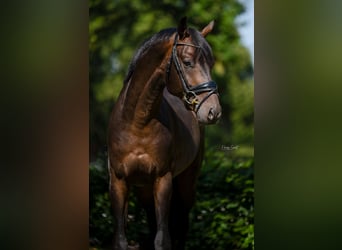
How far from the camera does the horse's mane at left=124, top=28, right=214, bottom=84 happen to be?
3381mm

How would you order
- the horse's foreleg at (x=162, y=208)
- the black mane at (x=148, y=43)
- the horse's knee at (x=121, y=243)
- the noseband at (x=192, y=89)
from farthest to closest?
the horse's knee at (x=121, y=243) → the horse's foreleg at (x=162, y=208) → the black mane at (x=148, y=43) → the noseband at (x=192, y=89)

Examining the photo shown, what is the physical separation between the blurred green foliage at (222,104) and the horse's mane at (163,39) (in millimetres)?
95

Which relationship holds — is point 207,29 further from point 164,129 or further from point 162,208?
point 162,208

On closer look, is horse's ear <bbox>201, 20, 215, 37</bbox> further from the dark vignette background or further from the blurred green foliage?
the dark vignette background

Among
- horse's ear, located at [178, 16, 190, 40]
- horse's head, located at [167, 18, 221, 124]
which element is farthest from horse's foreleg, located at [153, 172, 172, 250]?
horse's ear, located at [178, 16, 190, 40]

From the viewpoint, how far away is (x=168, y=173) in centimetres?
360

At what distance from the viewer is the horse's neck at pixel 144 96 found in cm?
349

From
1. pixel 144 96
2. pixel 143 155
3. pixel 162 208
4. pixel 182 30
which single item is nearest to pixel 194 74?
pixel 182 30

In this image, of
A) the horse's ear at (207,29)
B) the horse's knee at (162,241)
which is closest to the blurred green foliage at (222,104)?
the horse's ear at (207,29)

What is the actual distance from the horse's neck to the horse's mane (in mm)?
87
